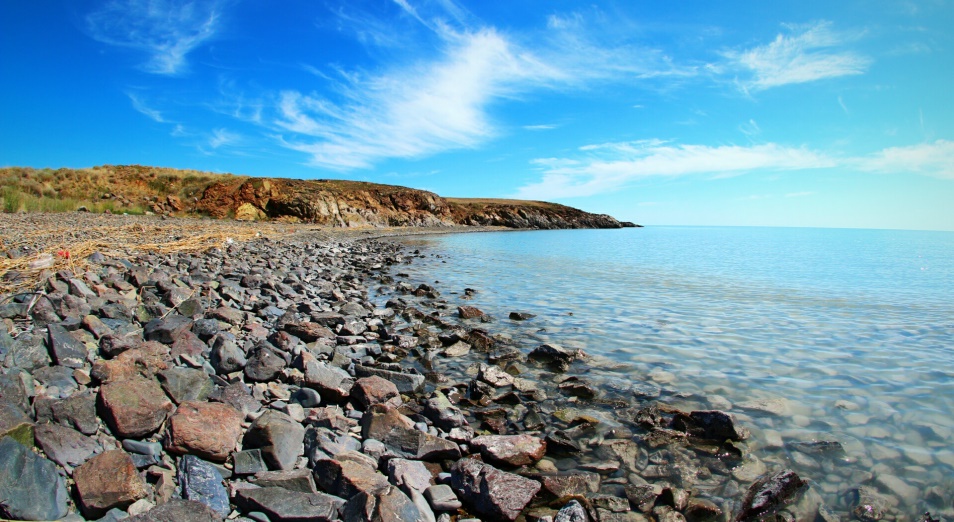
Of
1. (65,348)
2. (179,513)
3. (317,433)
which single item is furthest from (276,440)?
(65,348)

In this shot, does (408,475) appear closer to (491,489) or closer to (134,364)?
(491,489)

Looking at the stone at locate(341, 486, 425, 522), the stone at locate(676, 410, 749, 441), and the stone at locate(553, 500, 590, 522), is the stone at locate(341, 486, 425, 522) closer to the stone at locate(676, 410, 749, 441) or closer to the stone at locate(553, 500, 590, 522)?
the stone at locate(553, 500, 590, 522)

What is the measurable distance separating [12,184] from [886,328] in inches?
1897

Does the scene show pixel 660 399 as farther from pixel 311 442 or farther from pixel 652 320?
pixel 652 320

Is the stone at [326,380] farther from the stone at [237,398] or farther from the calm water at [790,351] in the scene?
the calm water at [790,351]

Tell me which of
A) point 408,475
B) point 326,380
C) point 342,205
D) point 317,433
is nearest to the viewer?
point 408,475

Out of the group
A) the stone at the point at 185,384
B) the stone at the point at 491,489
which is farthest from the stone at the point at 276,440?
the stone at the point at 491,489

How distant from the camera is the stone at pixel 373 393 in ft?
14.2

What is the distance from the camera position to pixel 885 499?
3273 mm

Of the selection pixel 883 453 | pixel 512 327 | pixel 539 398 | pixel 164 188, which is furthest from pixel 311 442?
pixel 164 188

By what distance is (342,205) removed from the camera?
173ft

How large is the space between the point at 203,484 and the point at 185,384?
1.37 m

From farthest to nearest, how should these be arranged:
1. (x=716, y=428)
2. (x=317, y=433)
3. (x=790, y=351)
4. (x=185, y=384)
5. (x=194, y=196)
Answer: (x=194, y=196) → (x=790, y=351) → (x=716, y=428) → (x=185, y=384) → (x=317, y=433)

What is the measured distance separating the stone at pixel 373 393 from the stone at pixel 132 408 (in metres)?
1.51
